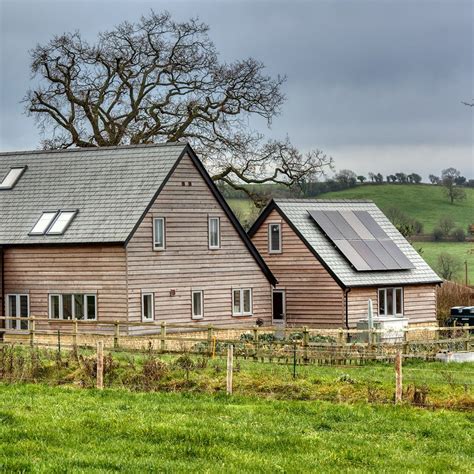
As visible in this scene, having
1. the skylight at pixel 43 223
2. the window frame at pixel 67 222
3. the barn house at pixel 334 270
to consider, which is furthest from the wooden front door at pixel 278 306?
the skylight at pixel 43 223

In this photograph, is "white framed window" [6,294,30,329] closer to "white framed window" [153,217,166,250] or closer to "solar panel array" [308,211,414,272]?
"white framed window" [153,217,166,250]

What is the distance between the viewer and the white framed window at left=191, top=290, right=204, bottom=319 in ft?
176

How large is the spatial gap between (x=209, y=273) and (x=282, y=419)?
29.7m

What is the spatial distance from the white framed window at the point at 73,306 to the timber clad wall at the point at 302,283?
36.0 ft

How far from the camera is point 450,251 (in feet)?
423

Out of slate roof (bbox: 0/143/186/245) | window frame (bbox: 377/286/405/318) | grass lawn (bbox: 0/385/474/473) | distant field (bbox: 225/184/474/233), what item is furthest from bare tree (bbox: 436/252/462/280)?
grass lawn (bbox: 0/385/474/473)

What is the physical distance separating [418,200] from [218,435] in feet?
474

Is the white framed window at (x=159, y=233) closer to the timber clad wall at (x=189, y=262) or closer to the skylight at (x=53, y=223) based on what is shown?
the timber clad wall at (x=189, y=262)

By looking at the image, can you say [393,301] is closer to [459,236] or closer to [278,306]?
[278,306]

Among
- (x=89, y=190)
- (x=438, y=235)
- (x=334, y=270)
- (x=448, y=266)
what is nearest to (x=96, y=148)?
(x=89, y=190)

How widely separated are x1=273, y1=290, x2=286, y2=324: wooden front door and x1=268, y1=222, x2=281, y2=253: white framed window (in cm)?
202

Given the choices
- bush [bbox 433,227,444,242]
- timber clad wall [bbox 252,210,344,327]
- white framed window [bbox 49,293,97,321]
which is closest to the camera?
white framed window [bbox 49,293,97,321]

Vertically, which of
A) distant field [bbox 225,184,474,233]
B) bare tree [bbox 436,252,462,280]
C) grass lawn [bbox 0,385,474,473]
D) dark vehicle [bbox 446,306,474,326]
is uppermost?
distant field [bbox 225,184,474,233]

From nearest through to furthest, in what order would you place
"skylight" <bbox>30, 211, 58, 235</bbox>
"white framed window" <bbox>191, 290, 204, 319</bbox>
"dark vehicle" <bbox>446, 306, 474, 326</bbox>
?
"skylight" <bbox>30, 211, 58, 235</bbox>, "white framed window" <bbox>191, 290, 204, 319</bbox>, "dark vehicle" <bbox>446, 306, 474, 326</bbox>
